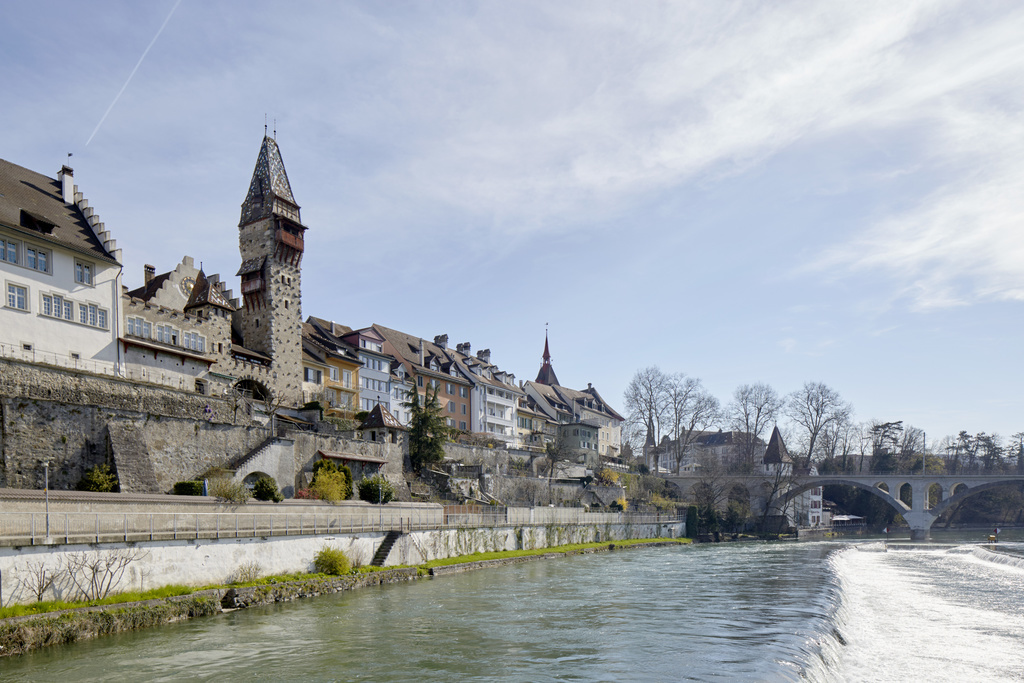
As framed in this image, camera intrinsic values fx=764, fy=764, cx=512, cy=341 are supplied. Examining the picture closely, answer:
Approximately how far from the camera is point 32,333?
34.5 meters

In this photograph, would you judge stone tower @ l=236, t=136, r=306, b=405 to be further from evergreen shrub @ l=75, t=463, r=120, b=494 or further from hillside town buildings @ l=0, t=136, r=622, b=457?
evergreen shrub @ l=75, t=463, r=120, b=494

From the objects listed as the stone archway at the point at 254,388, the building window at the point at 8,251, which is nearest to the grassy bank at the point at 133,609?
the building window at the point at 8,251

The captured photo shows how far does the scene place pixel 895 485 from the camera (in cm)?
9450

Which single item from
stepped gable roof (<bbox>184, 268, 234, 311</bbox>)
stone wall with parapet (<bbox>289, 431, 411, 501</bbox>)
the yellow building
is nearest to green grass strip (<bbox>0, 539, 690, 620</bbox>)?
stone wall with parapet (<bbox>289, 431, 411, 501</bbox>)

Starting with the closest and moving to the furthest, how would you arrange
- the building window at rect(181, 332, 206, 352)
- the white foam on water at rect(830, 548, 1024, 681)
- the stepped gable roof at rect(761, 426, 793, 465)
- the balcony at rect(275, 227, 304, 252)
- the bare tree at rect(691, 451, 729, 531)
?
the white foam on water at rect(830, 548, 1024, 681), the building window at rect(181, 332, 206, 352), the balcony at rect(275, 227, 304, 252), the bare tree at rect(691, 451, 729, 531), the stepped gable roof at rect(761, 426, 793, 465)

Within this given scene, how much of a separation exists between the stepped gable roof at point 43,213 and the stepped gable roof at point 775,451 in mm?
90215

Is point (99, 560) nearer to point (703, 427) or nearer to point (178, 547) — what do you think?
point (178, 547)

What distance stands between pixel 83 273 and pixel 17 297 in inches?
156

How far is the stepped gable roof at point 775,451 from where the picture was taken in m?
107

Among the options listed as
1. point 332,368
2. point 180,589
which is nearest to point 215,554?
point 180,589

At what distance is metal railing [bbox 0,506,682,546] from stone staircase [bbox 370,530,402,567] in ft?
1.20

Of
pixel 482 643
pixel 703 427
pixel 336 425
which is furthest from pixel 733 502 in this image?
pixel 482 643

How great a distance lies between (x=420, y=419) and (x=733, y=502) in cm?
4735

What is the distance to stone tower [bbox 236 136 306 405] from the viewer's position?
175ft
